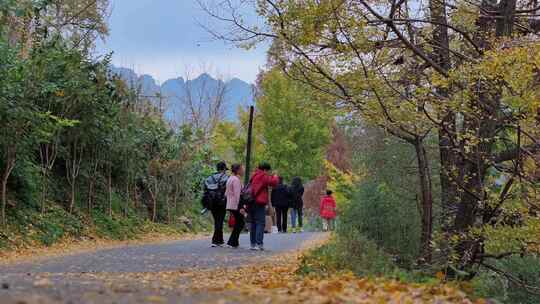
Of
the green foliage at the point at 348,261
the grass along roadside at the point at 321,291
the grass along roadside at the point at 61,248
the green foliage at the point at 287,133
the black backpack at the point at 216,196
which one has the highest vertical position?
the green foliage at the point at 287,133

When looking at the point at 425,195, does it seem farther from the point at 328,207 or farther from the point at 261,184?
the point at 328,207

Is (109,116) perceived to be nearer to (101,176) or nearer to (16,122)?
(101,176)

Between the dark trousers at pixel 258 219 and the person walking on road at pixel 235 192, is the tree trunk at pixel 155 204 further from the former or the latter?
the person walking on road at pixel 235 192

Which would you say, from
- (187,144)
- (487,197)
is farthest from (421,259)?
(187,144)

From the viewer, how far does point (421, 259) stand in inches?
492

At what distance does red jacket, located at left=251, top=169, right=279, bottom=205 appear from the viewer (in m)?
14.1

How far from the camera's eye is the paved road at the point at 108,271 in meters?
5.25

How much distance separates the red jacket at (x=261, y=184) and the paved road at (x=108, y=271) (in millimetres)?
1066

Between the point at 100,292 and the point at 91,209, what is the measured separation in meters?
14.2

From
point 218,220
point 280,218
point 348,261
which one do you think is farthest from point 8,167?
point 280,218

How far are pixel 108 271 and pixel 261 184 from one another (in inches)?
179

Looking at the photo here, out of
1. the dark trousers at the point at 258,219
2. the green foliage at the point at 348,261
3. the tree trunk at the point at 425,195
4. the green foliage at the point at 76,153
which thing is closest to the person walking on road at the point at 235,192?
the dark trousers at the point at 258,219

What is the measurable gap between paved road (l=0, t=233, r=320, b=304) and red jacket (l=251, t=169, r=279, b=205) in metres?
1.07

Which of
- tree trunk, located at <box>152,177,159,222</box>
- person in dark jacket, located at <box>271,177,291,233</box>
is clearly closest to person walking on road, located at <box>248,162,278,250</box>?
person in dark jacket, located at <box>271,177,291,233</box>
